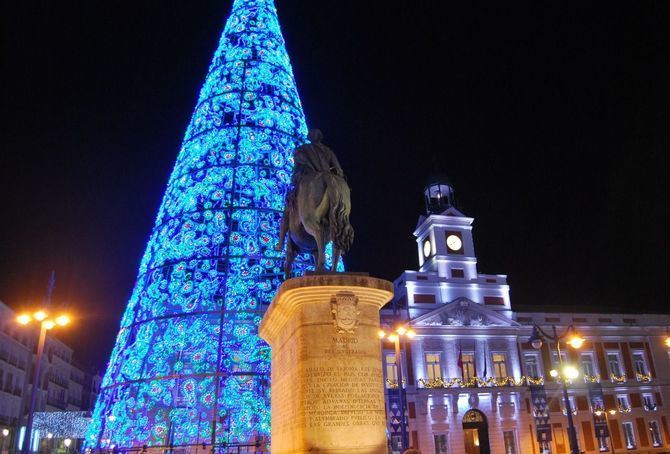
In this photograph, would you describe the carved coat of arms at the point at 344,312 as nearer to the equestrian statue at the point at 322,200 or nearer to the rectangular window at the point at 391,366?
the equestrian statue at the point at 322,200

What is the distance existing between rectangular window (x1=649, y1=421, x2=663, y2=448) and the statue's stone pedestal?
49714mm

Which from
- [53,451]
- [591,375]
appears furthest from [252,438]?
[53,451]

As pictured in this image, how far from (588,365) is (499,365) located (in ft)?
29.6

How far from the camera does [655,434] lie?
46.9 metres

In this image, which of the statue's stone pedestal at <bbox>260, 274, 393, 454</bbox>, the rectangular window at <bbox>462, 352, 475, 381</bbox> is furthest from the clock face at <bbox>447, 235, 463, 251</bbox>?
the statue's stone pedestal at <bbox>260, 274, 393, 454</bbox>

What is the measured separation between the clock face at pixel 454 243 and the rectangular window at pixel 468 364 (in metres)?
9.51

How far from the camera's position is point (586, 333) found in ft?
159

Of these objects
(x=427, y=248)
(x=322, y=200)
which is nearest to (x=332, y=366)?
(x=322, y=200)

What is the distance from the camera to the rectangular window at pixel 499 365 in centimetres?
4453

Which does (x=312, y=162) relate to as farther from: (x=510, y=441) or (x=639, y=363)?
(x=639, y=363)

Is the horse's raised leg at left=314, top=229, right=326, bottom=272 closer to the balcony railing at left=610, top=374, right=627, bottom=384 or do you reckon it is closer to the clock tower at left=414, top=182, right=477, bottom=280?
the clock tower at left=414, top=182, right=477, bottom=280

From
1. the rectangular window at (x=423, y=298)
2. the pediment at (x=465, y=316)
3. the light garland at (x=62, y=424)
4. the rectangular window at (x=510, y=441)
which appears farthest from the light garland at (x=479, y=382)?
the light garland at (x=62, y=424)

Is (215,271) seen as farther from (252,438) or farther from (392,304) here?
(392,304)

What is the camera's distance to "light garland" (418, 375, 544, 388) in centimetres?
4228
